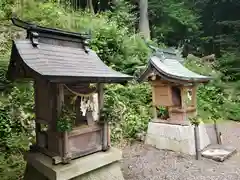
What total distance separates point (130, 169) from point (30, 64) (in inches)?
130

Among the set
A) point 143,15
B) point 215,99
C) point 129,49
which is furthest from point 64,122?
point 143,15

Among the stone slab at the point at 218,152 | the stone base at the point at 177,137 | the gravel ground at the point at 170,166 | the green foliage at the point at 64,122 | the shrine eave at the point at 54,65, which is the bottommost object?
the gravel ground at the point at 170,166

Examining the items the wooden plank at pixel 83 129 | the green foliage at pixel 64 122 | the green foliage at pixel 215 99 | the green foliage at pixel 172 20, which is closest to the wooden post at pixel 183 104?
the wooden plank at pixel 83 129

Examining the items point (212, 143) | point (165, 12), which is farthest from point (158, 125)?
point (165, 12)

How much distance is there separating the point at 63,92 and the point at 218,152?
466 cm

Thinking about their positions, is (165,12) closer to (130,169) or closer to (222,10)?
(222,10)

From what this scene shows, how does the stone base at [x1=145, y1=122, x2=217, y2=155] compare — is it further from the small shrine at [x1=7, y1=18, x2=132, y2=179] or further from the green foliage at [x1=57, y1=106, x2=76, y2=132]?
the green foliage at [x1=57, y1=106, x2=76, y2=132]

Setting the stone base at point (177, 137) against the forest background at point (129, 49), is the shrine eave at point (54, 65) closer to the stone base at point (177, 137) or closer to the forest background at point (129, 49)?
the forest background at point (129, 49)

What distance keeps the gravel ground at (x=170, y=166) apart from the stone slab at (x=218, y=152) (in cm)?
12

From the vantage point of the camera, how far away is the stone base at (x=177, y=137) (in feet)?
22.9

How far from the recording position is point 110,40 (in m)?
11.4

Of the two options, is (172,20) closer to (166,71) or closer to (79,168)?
(166,71)

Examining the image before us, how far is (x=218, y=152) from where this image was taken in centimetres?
686

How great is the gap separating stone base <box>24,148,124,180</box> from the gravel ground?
0.66m
